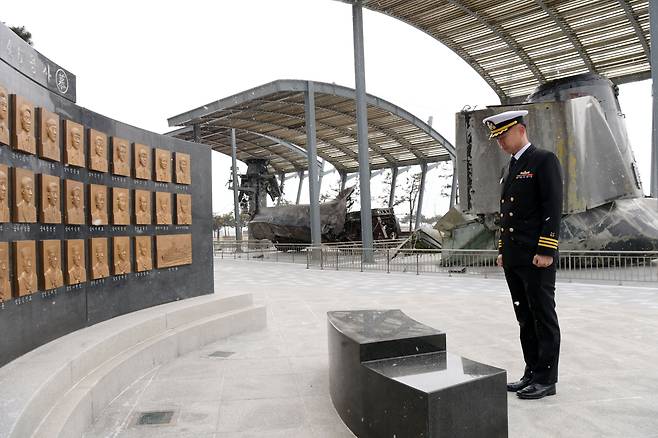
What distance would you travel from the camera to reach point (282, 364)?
196 inches

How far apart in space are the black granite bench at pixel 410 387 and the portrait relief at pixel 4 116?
2823mm

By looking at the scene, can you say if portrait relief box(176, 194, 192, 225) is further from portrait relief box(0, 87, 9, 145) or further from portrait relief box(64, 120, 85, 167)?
portrait relief box(0, 87, 9, 145)

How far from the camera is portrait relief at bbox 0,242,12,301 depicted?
3.59 metres

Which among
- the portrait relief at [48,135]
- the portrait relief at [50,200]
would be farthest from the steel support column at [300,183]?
the portrait relief at [50,200]

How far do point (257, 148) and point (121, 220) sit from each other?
3688cm

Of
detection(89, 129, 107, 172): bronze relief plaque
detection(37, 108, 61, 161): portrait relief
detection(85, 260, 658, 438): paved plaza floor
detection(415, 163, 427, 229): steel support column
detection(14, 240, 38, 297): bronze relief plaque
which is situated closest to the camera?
detection(85, 260, 658, 438): paved plaza floor

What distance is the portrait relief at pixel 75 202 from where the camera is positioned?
15.3 ft

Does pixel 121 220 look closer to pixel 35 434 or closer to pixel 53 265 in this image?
pixel 53 265

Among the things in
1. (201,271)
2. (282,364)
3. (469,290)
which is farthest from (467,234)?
(282,364)

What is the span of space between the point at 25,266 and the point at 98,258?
4.11 ft

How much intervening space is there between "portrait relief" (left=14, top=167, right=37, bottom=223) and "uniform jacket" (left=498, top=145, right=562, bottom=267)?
3731mm

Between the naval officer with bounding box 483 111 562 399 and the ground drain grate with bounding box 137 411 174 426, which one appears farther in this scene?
the naval officer with bounding box 483 111 562 399

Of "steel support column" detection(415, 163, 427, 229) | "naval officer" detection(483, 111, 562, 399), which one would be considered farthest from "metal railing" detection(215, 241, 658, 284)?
"steel support column" detection(415, 163, 427, 229)

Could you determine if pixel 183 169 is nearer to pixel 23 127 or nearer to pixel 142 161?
pixel 142 161
